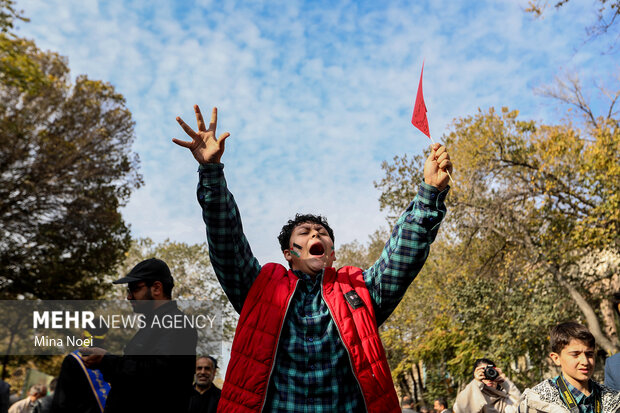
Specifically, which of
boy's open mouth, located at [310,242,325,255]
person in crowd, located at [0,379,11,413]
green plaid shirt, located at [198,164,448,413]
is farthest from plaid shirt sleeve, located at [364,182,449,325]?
person in crowd, located at [0,379,11,413]

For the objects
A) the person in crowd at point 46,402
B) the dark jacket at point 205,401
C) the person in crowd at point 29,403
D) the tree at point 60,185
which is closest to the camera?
the dark jacket at point 205,401

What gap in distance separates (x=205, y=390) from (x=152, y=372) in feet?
11.3

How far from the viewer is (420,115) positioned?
300 centimetres

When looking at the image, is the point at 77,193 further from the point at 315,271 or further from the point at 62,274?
the point at 315,271

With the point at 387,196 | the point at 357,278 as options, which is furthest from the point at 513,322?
the point at 357,278

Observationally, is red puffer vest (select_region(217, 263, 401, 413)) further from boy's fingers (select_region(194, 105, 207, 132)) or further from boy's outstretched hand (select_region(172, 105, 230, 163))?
boy's fingers (select_region(194, 105, 207, 132))

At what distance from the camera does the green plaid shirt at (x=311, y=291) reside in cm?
239

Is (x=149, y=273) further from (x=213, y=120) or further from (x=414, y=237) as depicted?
(x=414, y=237)

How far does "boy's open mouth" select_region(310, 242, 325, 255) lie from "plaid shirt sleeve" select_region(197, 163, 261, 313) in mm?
296

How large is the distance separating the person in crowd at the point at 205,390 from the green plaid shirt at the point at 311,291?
363 centimetres

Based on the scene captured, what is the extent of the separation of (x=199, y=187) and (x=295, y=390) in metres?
0.99

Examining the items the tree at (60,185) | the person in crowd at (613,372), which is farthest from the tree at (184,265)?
the person in crowd at (613,372)

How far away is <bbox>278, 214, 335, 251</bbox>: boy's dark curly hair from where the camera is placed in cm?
304

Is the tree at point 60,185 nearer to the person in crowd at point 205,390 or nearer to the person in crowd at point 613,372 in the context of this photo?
the person in crowd at point 205,390
